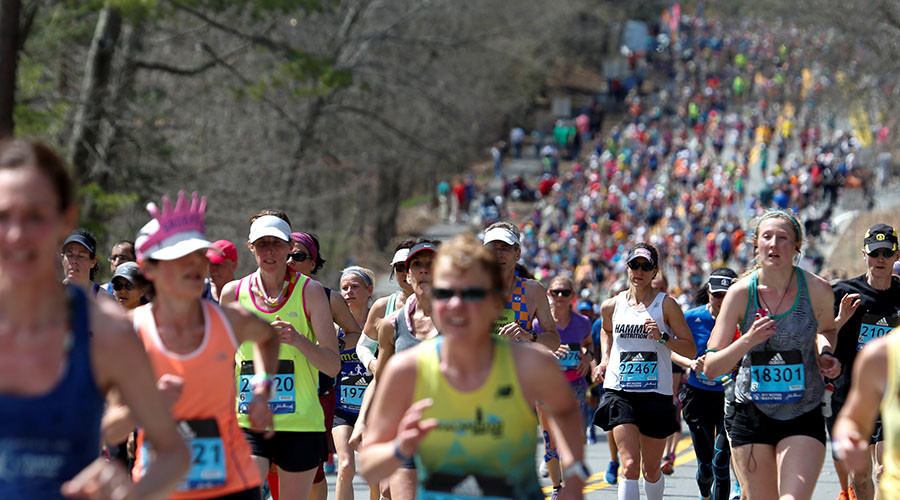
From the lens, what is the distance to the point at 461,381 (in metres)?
4.42

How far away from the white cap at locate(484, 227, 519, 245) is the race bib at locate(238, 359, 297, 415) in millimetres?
1696

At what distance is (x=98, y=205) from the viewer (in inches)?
912

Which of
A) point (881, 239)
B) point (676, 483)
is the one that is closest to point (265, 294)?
point (881, 239)

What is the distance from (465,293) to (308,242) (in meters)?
4.49

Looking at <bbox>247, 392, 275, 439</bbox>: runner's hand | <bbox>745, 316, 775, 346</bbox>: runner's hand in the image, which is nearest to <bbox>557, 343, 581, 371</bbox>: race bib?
<bbox>745, 316, 775, 346</bbox>: runner's hand

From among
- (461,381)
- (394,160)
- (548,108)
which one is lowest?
(461,381)

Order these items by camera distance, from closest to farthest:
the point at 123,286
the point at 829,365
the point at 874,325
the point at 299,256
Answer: the point at 829,365 → the point at 123,286 → the point at 299,256 → the point at 874,325

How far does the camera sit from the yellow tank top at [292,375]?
23.5 ft

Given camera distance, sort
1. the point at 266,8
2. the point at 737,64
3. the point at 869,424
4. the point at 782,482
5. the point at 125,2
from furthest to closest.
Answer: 1. the point at 737,64
2. the point at 266,8
3. the point at 125,2
4. the point at 782,482
5. the point at 869,424

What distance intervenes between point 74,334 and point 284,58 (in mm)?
22075

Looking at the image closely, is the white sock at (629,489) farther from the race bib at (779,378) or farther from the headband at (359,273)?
the headband at (359,273)

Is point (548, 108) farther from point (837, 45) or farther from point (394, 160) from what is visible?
point (394, 160)

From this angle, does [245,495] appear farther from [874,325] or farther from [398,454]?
[874,325]

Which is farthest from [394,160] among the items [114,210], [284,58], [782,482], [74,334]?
[74,334]
